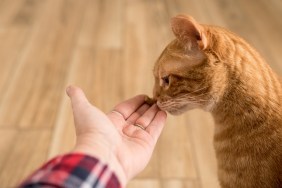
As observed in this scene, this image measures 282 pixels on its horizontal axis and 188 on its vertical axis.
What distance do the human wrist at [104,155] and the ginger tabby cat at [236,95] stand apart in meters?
0.27

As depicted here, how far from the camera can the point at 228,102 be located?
1.03 m

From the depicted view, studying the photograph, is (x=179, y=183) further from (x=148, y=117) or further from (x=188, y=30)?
(x=188, y=30)

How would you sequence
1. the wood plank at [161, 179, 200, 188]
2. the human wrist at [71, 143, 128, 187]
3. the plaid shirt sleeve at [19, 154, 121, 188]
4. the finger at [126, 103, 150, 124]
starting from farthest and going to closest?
1. the wood plank at [161, 179, 200, 188]
2. the finger at [126, 103, 150, 124]
3. the human wrist at [71, 143, 128, 187]
4. the plaid shirt sleeve at [19, 154, 121, 188]

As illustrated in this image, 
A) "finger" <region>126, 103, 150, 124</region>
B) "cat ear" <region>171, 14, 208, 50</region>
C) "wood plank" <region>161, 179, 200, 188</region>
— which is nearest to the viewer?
"cat ear" <region>171, 14, 208, 50</region>

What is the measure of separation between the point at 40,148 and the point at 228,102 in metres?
0.85

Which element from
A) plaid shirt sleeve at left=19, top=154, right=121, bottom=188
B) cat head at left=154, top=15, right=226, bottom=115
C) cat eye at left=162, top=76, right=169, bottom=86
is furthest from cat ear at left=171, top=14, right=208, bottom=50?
plaid shirt sleeve at left=19, top=154, right=121, bottom=188

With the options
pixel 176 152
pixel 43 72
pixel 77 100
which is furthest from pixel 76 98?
pixel 43 72

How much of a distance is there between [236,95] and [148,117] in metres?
0.26

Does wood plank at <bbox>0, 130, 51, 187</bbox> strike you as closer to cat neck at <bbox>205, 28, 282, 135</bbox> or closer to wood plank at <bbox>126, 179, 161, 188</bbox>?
wood plank at <bbox>126, 179, 161, 188</bbox>

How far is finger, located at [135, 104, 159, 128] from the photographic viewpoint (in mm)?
1147

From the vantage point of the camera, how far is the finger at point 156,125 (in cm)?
112

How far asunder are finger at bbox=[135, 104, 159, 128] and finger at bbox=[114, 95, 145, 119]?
5 cm

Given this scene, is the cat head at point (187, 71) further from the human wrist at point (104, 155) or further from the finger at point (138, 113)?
the human wrist at point (104, 155)

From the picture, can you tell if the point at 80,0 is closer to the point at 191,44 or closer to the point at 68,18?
the point at 68,18
